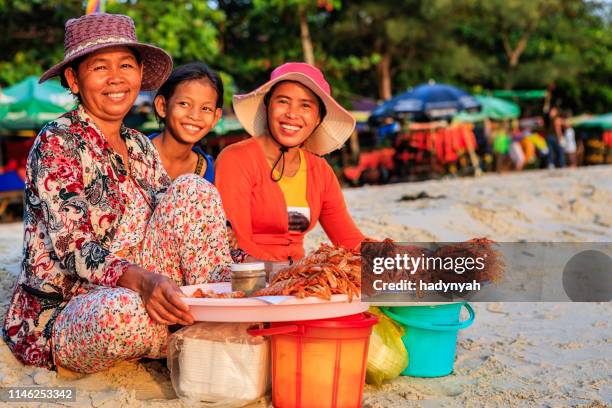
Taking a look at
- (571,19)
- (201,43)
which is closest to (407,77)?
(571,19)

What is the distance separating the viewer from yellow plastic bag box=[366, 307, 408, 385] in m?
2.85

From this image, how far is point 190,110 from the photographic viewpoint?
366 cm

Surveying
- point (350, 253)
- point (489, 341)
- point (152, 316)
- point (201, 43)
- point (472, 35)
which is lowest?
point (489, 341)

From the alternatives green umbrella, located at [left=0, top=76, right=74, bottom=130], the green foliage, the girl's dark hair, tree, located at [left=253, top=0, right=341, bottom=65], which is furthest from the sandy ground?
tree, located at [left=253, top=0, right=341, bottom=65]

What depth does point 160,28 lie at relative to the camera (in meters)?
12.1

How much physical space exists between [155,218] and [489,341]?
Result: 70.0 inches

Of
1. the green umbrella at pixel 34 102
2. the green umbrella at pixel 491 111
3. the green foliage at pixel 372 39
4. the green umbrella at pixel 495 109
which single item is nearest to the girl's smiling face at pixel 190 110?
the green umbrella at pixel 34 102

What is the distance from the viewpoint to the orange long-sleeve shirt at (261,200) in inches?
132

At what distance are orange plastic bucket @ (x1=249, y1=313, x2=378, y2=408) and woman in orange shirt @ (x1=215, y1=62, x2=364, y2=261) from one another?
2.99 ft

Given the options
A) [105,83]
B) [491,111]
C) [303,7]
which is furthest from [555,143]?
[105,83]

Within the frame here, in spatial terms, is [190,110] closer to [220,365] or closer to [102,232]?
[102,232]

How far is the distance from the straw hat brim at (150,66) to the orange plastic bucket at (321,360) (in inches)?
48.4

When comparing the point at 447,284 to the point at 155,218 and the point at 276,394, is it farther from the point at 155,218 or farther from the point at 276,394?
the point at 155,218

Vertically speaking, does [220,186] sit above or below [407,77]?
below
